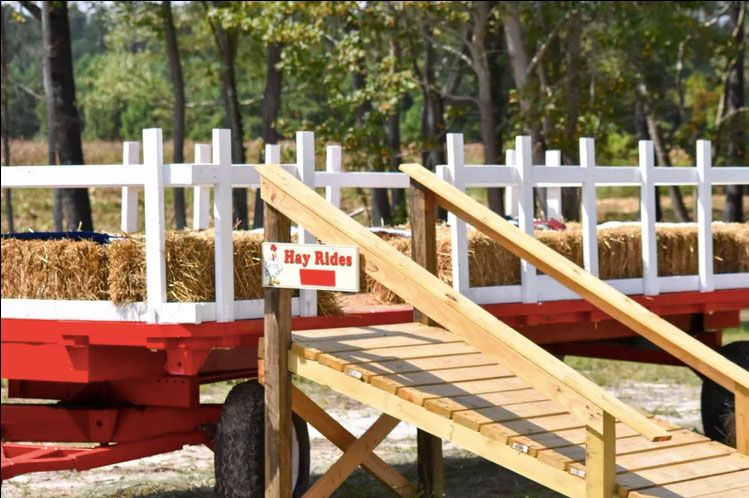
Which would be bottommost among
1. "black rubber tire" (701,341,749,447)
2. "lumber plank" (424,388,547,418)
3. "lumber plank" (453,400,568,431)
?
"black rubber tire" (701,341,749,447)

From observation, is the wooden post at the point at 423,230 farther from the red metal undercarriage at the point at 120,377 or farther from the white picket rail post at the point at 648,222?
the white picket rail post at the point at 648,222

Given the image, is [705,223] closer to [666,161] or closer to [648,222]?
[648,222]

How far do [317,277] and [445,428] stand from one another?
97 cm

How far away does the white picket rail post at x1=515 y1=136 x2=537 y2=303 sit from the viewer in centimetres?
877

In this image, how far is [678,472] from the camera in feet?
22.1

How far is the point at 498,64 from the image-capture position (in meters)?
30.9

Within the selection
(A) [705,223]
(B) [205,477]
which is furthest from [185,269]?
(A) [705,223]

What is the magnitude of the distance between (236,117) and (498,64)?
5737 mm

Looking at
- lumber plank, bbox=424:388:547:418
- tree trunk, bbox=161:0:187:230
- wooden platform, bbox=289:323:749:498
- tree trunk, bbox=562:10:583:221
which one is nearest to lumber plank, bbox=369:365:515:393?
wooden platform, bbox=289:323:749:498

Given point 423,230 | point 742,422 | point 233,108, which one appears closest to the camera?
point 742,422

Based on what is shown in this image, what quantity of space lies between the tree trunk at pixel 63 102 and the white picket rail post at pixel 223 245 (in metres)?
14.2

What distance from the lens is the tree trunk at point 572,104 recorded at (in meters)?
23.3

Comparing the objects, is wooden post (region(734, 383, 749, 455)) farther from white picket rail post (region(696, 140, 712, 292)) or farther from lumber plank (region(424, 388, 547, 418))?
white picket rail post (region(696, 140, 712, 292))

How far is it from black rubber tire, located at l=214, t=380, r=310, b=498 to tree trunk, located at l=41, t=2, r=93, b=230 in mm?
14091
